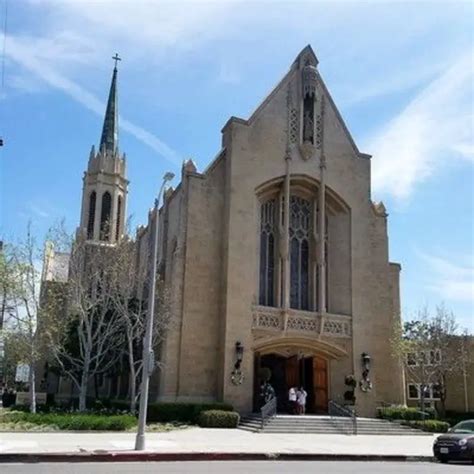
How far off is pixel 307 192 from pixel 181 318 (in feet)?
37.8

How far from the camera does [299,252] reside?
36.7 meters

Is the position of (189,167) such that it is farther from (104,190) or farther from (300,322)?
(104,190)

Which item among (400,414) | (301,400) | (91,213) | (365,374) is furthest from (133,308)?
(91,213)

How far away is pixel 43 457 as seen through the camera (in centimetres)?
1527

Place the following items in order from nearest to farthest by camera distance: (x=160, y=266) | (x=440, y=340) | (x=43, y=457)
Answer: (x=43, y=457), (x=160, y=266), (x=440, y=340)

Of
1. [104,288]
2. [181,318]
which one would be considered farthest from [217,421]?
[104,288]

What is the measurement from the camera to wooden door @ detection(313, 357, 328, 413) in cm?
3494

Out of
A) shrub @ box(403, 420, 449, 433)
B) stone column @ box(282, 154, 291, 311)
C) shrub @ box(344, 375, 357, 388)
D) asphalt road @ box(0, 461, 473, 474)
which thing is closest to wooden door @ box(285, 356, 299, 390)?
shrub @ box(344, 375, 357, 388)

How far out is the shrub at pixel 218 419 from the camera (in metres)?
27.9

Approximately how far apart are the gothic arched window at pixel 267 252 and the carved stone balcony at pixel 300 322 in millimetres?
1318

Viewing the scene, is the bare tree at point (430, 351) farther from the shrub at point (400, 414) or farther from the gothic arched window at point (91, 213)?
the gothic arched window at point (91, 213)

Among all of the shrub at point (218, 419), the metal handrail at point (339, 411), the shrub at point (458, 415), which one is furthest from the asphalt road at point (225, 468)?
the shrub at point (458, 415)

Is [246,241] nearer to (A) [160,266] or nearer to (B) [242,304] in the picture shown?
(B) [242,304]

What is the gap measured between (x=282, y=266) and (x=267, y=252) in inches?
56.7
